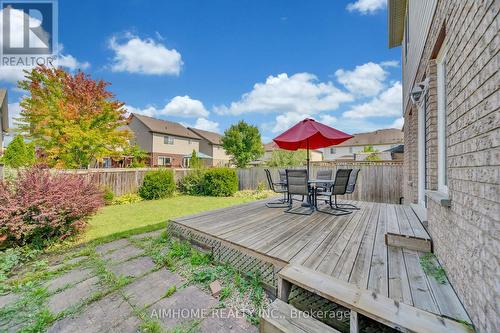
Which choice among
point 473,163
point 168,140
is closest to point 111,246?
point 473,163

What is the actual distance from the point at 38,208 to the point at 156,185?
5.70 metres

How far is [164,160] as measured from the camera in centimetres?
2436

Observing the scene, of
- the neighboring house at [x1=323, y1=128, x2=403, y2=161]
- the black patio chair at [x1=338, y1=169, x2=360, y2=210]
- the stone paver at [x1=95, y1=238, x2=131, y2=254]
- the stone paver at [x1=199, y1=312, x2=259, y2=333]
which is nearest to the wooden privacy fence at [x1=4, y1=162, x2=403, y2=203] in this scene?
the black patio chair at [x1=338, y1=169, x2=360, y2=210]

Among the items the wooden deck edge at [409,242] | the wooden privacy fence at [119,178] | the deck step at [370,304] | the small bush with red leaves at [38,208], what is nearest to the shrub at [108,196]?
the wooden privacy fence at [119,178]

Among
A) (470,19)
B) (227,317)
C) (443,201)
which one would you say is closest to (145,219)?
(227,317)

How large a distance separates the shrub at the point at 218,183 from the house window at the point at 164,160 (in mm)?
14859

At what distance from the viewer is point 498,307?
106 cm

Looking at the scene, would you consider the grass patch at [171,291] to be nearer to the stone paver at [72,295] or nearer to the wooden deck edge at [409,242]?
the stone paver at [72,295]

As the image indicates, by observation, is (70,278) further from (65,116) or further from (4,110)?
(4,110)

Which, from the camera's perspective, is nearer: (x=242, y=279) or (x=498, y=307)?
(x=498, y=307)

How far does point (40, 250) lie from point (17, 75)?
11762mm

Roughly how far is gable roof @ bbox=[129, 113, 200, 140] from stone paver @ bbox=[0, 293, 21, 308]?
22202mm

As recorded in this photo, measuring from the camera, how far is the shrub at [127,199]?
28.0 ft

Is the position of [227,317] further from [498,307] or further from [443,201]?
[443,201]
